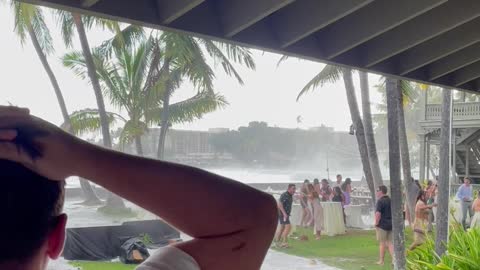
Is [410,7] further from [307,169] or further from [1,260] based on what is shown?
[307,169]

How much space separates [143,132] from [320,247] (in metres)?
6.11

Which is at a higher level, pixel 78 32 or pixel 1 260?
pixel 78 32

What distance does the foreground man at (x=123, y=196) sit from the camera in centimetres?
56

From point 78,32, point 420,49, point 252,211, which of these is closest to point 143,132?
point 78,32

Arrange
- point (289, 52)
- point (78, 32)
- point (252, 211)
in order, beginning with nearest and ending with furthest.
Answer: point (252, 211), point (289, 52), point (78, 32)

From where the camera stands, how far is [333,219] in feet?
43.2

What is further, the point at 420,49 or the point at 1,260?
the point at 420,49

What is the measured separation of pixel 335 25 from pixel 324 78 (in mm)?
11684

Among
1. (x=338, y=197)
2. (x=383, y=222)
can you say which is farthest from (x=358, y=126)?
(x=383, y=222)

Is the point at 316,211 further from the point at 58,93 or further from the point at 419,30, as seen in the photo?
the point at 419,30

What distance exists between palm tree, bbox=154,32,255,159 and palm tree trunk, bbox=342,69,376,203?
8.11ft

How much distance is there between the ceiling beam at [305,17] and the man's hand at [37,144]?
2.30 m

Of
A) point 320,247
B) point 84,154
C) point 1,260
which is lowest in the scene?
point 320,247

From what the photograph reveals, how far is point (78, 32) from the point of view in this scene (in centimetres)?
1451
